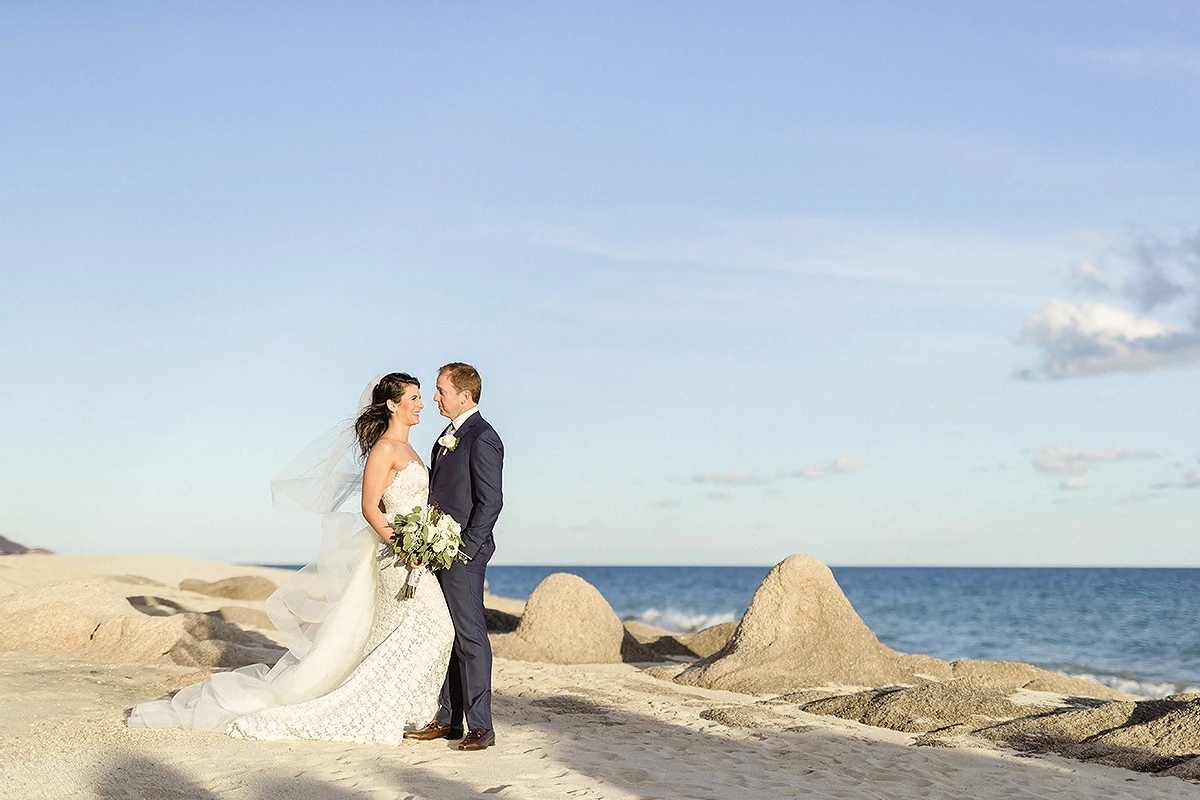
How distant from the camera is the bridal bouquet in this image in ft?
25.4

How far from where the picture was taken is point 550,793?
6910 millimetres

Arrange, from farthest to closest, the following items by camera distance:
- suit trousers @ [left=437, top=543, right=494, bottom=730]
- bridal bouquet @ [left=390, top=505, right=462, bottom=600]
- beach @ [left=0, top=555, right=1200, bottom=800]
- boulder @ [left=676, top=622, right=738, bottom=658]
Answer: boulder @ [left=676, top=622, right=738, bottom=658]
suit trousers @ [left=437, top=543, right=494, bottom=730]
bridal bouquet @ [left=390, top=505, right=462, bottom=600]
beach @ [left=0, top=555, right=1200, bottom=800]

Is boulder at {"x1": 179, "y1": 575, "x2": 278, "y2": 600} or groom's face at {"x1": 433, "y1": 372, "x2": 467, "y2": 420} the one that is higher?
groom's face at {"x1": 433, "y1": 372, "x2": 467, "y2": 420}

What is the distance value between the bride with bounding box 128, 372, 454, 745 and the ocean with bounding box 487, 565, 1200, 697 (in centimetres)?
1876

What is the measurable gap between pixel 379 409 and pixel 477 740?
2.38m

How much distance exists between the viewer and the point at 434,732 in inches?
Answer: 327

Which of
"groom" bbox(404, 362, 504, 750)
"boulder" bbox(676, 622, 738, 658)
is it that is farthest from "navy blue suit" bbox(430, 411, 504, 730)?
"boulder" bbox(676, 622, 738, 658)

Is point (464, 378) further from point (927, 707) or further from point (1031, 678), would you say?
point (1031, 678)

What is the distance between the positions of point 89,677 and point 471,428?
5.64m

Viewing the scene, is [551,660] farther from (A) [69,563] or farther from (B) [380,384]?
(A) [69,563]

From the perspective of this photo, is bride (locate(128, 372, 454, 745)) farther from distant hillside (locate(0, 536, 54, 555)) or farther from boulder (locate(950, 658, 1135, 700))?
Result: distant hillside (locate(0, 536, 54, 555))

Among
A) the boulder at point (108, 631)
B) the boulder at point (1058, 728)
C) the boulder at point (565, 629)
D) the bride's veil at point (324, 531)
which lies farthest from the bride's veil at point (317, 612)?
the boulder at point (565, 629)

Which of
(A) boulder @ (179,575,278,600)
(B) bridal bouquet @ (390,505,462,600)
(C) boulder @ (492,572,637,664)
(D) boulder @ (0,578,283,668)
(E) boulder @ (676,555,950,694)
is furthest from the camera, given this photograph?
(A) boulder @ (179,575,278,600)

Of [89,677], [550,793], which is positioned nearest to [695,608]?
[89,677]
